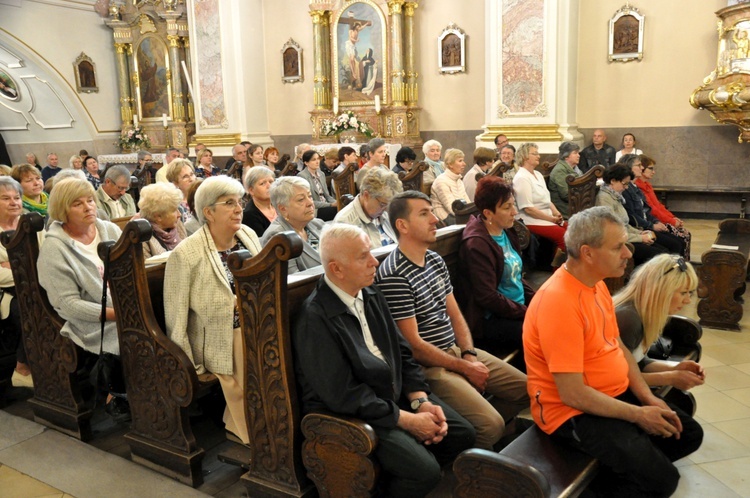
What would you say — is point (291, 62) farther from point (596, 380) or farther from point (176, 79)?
point (596, 380)

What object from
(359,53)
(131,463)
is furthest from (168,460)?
(359,53)

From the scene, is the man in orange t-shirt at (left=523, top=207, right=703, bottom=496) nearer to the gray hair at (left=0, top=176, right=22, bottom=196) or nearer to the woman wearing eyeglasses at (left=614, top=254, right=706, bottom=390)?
the woman wearing eyeglasses at (left=614, top=254, right=706, bottom=390)

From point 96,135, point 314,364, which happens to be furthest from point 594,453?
point 96,135

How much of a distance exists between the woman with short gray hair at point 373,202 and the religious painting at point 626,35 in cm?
786

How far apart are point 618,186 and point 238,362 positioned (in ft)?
14.9

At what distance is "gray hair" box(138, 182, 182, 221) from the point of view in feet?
12.2

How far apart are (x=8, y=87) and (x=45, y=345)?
1293cm

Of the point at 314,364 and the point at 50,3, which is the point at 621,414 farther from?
the point at 50,3

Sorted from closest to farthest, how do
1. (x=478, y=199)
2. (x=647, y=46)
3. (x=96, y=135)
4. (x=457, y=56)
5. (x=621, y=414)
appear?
1. (x=621, y=414)
2. (x=478, y=199)
3. (x=647, y=46)
4. (x=457, y=56)
5. (x=96, y=135)

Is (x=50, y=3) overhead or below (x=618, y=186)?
overhead

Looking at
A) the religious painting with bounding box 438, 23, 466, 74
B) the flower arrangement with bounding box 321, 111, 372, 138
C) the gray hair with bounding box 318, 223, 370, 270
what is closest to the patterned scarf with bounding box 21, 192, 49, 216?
the gray hair with bounding box 318, 223, 370, 270

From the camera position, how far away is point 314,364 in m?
2.42

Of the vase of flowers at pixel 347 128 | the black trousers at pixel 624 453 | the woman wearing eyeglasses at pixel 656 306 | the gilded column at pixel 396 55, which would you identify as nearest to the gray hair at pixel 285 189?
the woman wearing eyeglasses at pixel 656 306

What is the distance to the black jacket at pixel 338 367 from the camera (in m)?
2.38
